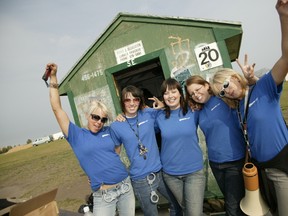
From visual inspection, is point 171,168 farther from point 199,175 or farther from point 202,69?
point 202,69

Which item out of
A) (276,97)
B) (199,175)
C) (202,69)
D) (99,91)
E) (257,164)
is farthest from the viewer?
(99,91)

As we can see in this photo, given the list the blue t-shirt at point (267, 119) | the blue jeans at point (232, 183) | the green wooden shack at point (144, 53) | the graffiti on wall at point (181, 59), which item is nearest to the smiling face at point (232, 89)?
the blue t-shirt at point (267, 119)

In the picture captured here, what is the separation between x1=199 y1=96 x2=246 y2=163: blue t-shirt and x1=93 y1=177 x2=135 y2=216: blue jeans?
106 centimetres

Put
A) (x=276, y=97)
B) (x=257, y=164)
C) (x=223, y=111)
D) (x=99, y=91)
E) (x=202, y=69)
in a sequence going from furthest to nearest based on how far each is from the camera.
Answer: (x=99, y=91) → (x=202, y=69) → (x=223, y=111) → (x=257, y=164) → (x=276, y=97)

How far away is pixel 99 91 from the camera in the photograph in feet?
16.7

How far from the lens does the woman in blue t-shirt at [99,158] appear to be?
2.78 meters

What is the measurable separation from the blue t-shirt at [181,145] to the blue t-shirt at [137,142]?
0.51 ft

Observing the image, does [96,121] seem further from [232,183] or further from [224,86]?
[232,183]

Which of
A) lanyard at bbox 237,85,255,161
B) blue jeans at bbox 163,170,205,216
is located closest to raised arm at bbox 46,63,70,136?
blue jeans at bbox 163,170,205,216

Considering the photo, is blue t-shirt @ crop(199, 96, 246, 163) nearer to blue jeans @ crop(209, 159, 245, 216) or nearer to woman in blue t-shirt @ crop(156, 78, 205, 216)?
blue jeans @ crop(209, 159, 245, 216)

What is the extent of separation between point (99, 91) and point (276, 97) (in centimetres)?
356

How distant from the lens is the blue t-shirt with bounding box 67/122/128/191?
2807 mm

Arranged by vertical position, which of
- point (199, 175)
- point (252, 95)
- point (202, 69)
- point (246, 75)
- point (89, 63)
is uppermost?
point (89, 63)

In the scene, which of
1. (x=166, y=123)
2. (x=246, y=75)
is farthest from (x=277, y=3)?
(x=166, y=123)
